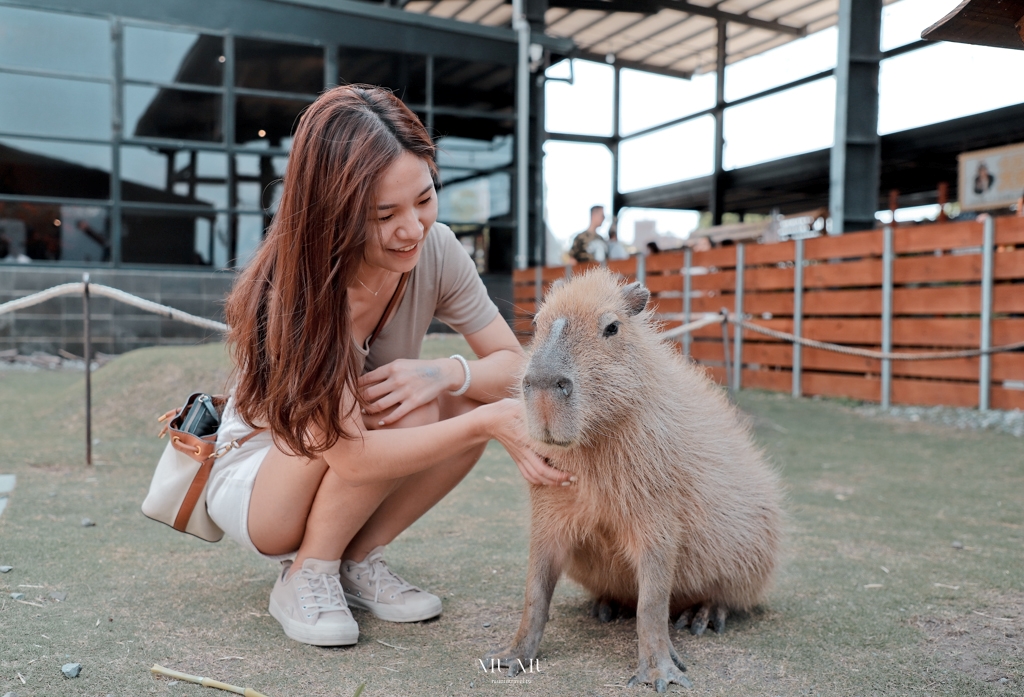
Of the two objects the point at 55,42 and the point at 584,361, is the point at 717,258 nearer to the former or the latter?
the point at 584,361

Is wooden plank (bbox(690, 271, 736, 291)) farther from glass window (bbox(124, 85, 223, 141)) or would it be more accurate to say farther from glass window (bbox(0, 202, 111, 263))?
glass window (bbox(0, 202, 111, 263))

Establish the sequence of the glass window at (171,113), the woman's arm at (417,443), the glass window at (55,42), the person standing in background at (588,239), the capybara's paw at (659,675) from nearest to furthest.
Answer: the capybara's paw at (659,675) < the woman's arm at (417,443) < the person standing in background at (588,239) < the glass window at (55,42) < the glass window at (171,113)

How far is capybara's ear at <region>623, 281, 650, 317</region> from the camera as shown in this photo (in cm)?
167

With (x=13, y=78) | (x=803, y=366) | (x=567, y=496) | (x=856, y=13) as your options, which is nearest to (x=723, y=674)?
(x=567, y=496)

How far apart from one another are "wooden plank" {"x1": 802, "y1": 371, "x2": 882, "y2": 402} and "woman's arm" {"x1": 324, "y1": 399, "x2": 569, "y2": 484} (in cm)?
568

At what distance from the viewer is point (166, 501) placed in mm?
1928

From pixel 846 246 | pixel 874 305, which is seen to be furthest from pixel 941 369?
pixel 846 246

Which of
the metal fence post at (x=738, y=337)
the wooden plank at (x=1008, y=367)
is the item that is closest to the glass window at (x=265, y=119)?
the metal fence post at (x=738, y=337)

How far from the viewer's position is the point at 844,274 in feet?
22.5

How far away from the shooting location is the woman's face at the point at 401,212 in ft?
5.28

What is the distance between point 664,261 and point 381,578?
23.8 ft

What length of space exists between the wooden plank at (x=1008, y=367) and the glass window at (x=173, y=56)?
9.19 metres

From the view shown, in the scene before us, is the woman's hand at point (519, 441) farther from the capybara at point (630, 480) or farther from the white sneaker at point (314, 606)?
the white sneaker at point (314, 606)

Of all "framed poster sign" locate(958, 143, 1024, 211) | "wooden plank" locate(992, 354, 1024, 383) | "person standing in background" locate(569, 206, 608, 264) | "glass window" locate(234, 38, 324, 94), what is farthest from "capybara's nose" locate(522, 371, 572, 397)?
"framed poster sign" locate(958, 143, 1024, 211)
